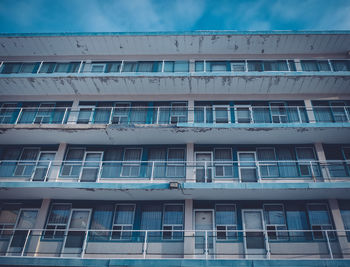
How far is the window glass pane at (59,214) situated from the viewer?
41.9ft

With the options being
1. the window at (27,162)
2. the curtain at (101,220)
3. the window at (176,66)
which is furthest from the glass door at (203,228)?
the window at (27,162)

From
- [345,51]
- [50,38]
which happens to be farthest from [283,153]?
[50,38]

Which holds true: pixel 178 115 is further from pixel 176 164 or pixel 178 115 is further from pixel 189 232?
pixel 189 232

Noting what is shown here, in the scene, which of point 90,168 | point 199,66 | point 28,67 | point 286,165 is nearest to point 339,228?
point 286,165

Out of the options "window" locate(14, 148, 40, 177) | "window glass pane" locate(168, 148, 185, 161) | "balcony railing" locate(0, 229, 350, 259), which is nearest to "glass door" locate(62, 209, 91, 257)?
"balcony railing" locate(0, 229, 350, 259)

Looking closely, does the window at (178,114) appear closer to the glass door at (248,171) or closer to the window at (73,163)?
the glass door at (248,171)

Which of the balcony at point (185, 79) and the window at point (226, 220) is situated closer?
the window at point (226, 220)

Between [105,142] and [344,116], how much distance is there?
13.6 meters

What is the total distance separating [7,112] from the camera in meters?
15.8

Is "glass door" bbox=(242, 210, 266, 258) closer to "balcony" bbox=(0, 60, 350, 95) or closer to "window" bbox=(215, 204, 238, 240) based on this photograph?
"window" bbox=(215, 204, 238, 240)

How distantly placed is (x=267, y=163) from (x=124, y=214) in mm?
7789

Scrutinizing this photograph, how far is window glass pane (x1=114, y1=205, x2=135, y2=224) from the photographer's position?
41.3ft

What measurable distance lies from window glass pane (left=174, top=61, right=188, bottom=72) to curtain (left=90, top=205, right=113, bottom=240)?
9100mm

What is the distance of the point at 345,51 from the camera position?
1617cm
